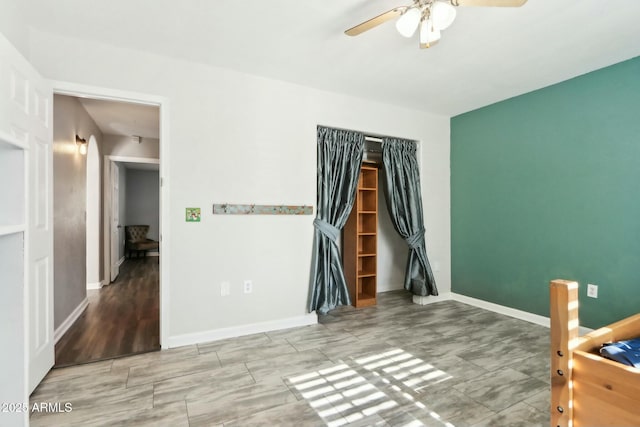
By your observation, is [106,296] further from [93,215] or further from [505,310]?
[505,310]

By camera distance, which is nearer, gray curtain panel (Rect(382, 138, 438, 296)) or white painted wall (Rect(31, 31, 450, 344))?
white painted wall (Rect(31, 31, 450, 344))

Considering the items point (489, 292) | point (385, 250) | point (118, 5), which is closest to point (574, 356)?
point (489, 292)

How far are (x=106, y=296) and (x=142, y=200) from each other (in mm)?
4835

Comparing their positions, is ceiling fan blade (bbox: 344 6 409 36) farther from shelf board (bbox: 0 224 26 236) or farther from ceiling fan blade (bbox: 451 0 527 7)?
shelf board (bbox: 0 224 26 236)

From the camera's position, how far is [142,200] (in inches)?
332

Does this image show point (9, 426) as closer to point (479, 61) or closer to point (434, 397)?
point (434, 397)

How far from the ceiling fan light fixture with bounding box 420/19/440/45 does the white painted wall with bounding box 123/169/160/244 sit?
8.06 metres

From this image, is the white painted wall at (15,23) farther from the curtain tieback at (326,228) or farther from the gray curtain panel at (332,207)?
the curtain tieback at (326,228)

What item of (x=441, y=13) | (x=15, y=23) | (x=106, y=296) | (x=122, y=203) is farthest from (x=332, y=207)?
Answer: (x=122, y=203)

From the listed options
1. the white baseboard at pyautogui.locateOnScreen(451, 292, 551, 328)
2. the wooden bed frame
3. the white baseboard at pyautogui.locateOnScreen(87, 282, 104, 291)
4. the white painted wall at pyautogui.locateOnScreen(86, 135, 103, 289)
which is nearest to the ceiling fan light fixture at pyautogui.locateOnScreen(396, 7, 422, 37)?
the wooden bed frame

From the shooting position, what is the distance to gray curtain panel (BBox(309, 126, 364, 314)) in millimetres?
3307

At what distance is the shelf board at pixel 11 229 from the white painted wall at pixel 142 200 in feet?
25.7

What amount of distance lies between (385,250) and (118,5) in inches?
158

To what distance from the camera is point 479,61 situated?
8.93ft
